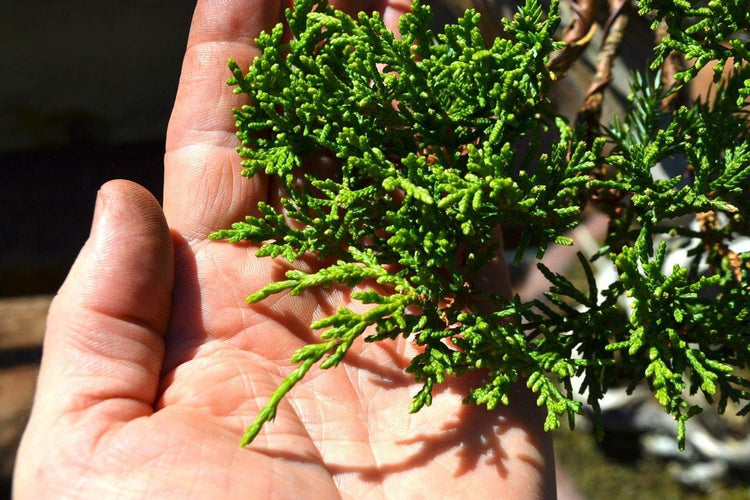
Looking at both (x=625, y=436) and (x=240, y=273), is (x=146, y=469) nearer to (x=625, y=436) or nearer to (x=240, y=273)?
(x=240, y=273)

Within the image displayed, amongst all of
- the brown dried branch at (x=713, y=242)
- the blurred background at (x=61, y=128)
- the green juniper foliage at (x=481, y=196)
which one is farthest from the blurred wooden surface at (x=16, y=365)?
the brown dried branch at (x=713, y=242)

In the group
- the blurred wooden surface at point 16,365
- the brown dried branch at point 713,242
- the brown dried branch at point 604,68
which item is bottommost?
the blurred wooden surface at point 16,365

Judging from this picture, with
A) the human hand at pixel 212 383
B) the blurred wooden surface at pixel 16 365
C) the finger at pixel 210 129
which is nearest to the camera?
the human hand at pixel 212 383

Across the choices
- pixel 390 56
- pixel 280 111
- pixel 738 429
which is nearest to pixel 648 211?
pixel 390 56

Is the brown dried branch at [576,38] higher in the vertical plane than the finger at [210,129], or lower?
higher

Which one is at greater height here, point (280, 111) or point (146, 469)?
point (280, 111)

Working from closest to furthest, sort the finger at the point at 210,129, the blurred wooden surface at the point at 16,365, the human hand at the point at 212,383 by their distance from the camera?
1. the human hand at the point at 212,383
2. the finger at the point at 210,129
3. the blurred wooden surface at the point at 16,365

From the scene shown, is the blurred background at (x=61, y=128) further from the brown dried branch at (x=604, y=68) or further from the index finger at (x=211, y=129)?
the brown dried branch at (x=604, y=68)

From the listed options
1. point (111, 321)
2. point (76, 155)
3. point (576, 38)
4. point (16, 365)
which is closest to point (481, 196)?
point (576, 38)
